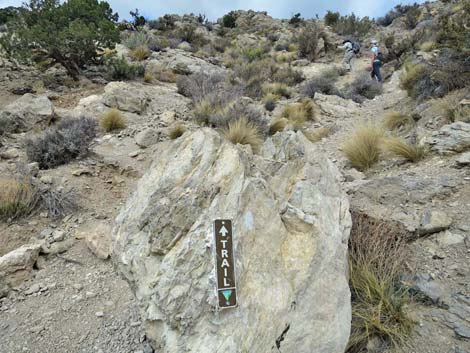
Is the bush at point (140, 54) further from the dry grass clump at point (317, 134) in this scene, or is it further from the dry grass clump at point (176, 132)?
the dry grass clump at point (317, 134)

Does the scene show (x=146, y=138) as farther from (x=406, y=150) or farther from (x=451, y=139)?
(x=451, y=139)

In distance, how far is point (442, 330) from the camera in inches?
101

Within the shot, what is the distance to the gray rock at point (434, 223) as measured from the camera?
3452 millimetres

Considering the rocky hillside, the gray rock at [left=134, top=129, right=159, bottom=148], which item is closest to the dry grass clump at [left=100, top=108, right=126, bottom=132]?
the rocky hillside

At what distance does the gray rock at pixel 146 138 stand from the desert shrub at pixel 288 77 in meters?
8.04

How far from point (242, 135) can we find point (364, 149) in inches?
95.3

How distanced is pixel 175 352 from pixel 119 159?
4.90 metres

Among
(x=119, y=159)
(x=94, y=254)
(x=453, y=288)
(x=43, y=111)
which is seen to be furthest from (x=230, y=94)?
(x=453, y=288)

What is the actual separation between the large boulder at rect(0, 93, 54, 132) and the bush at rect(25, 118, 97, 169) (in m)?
1.51

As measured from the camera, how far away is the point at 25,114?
7.64 m

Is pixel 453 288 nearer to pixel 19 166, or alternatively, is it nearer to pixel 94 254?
pixel 94 254

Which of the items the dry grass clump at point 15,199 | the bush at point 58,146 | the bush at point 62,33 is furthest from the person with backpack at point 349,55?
the dry grass clump at point 15,199

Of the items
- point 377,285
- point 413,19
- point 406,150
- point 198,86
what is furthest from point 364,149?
point 413,19

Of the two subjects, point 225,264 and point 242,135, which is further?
point 242,135
